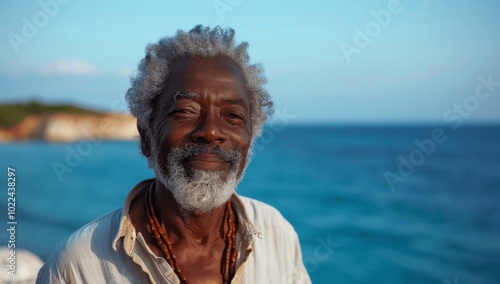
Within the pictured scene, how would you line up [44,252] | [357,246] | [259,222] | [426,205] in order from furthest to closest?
[426,205]
[357,246]
[44,252]
[259,222]

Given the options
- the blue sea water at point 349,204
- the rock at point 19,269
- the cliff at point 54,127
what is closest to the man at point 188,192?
the blue sea water at point 349,204

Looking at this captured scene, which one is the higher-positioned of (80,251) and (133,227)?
(133,227)

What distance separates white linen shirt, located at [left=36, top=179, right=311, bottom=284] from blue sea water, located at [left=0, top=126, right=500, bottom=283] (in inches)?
99.0

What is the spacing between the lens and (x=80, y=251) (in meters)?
2.14

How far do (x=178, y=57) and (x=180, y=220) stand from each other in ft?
2.13

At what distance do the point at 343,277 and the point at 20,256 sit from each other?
7.39 meters

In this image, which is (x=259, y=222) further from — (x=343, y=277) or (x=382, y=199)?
(x=382, y=199)

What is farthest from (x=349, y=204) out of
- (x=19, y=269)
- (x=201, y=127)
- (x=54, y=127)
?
(x=54, y=127)

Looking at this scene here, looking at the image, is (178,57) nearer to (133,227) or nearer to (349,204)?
(133,227)

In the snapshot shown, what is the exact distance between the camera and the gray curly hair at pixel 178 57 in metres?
2.24

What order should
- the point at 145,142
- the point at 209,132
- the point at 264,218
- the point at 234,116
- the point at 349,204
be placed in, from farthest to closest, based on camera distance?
the point at 349,204 < the point at 264,218 < the point at 145,142 < the point at 234,116 < the point at 209,132

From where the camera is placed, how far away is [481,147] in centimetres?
4122

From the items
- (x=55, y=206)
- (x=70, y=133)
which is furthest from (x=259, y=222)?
(x=70, y=133)

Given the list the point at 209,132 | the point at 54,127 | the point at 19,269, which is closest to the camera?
the point at 209,132
